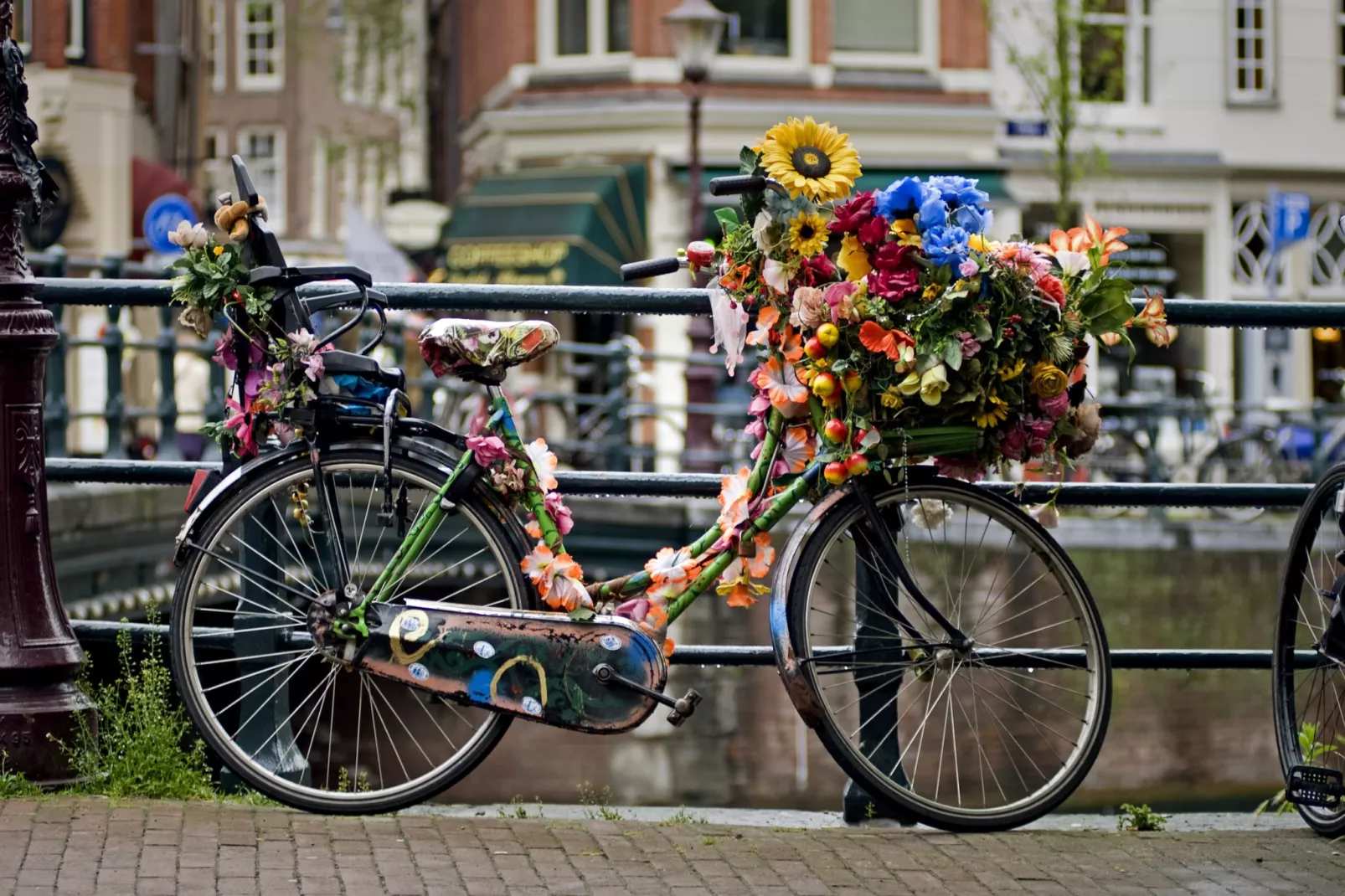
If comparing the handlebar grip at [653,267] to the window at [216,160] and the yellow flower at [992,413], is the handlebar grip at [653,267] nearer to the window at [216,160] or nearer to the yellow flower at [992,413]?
the yellow flower at [992,413]

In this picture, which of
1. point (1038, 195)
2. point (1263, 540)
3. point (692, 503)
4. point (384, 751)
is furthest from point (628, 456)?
point (1038, 195)

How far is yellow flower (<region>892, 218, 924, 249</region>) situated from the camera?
4176 mm

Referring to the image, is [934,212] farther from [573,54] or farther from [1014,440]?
[573,54]

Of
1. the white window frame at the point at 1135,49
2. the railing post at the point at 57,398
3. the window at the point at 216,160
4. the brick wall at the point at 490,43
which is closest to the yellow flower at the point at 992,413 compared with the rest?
the railing post at the point at 57,398

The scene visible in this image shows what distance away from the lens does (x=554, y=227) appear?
23.7m

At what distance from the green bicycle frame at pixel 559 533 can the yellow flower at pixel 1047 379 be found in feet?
1.51

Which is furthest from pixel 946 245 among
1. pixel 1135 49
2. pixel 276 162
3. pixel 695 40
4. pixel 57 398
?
pixel 276 162

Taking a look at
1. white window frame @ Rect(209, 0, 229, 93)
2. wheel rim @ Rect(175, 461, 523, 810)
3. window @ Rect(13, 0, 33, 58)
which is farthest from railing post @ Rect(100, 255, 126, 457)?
white window frame @ Rect(209, 0, 229, 93)

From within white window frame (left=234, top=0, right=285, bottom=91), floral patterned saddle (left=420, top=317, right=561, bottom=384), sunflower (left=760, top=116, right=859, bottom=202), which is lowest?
floral patterned saddle (left=420, top=317, right=561, bottom=384)

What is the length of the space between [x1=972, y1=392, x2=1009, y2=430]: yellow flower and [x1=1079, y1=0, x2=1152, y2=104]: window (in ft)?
67.5

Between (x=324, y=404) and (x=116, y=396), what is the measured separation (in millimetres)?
8402

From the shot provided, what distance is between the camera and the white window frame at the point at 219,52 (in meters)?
48.1

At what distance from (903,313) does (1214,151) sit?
22877 mm

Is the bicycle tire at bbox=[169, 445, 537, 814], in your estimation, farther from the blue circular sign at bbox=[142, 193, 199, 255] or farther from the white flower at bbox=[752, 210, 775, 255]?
the blue circular sign at bbox=[142, 193, 199, 255]
